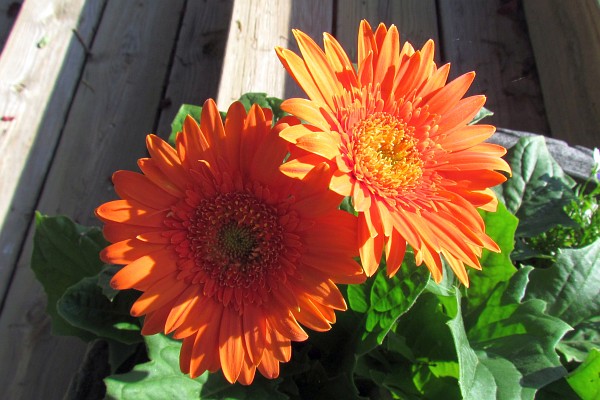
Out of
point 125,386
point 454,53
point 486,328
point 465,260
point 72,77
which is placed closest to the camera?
point 465,260

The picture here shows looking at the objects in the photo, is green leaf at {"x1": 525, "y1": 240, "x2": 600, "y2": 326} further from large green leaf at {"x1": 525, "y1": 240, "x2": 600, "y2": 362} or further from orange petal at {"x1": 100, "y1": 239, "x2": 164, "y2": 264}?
orange petal at {"x1": 100, "y1": 239, "x2": 164, "y2": 264}

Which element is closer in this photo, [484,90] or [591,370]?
[591,370]

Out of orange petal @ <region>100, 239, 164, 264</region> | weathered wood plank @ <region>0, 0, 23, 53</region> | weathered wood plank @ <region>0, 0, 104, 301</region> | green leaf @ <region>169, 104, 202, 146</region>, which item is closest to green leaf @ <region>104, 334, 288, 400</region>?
orange petal @ <region>100, 239, 164, 264</region>

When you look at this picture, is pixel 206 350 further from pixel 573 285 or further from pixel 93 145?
pixel 93 145

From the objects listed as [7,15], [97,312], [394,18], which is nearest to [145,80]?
[7,15]

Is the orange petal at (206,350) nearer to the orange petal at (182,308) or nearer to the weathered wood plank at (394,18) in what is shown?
the orange petal at (182,308)

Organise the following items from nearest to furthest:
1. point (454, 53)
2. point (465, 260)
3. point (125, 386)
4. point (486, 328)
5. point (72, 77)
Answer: point (465, 260)
point (125, 386)
point (486, 328)
point (454, 53)
point (72, 77)

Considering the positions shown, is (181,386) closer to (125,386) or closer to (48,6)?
(125,386)

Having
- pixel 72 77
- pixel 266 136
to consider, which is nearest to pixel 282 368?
pixel 266 136
